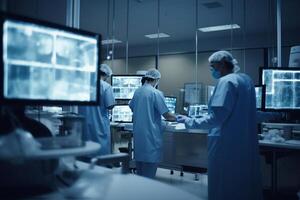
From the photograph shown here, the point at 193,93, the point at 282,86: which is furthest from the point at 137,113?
the point at 193,93

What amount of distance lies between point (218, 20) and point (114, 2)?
86.9 inches

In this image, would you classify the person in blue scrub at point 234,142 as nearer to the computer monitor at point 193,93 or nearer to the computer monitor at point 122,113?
the computer monitor at point 122,113

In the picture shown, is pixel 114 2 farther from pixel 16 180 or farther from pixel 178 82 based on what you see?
pixel 16 180

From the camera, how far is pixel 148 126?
9.83 feet

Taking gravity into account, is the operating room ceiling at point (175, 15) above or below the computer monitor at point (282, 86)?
above

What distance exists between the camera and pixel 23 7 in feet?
17.1

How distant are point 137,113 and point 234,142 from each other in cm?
126

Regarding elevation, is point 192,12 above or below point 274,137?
above

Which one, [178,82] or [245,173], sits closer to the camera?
[245,173]

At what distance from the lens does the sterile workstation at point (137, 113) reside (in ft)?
3.18

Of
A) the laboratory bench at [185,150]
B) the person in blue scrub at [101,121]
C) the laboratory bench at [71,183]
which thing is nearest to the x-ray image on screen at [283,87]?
the laboratory bench at [185,150]

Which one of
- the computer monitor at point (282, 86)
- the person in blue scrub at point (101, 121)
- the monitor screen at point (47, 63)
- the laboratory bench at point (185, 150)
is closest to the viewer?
the monitor screen at point (47, 63)

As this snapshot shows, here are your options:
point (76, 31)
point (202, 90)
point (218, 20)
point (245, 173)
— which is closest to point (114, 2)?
point (218, 20)

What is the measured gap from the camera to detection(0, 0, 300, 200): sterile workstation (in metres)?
0.97
